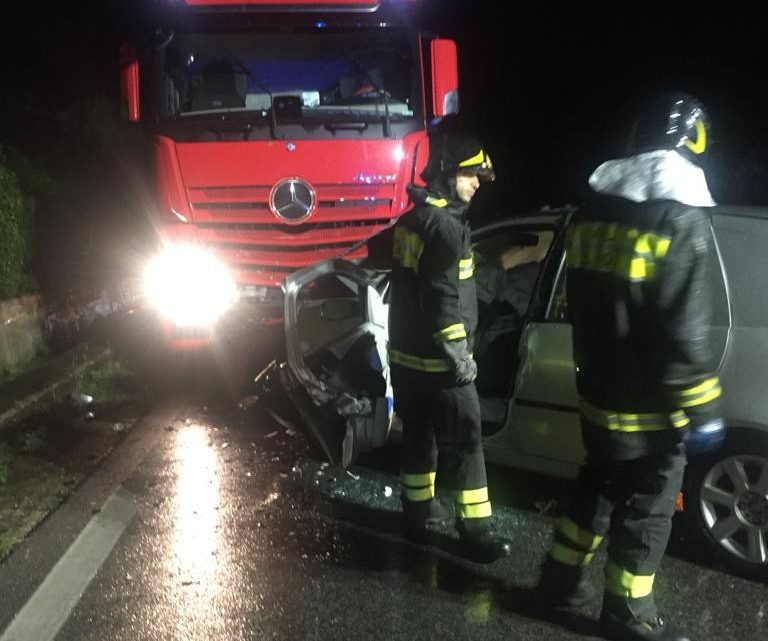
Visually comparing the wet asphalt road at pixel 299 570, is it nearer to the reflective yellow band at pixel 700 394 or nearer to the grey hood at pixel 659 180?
the reflective yellow band at pixel 700 394

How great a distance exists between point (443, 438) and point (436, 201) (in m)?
1.08

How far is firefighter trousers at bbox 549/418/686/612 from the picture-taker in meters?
3.07

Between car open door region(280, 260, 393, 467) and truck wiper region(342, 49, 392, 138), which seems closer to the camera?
car open door region(280, 260, 393, 467)

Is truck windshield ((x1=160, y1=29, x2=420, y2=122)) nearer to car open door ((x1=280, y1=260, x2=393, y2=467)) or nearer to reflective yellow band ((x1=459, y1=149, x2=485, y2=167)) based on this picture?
car open door ((x1=280, y1=260, x2=393, y2=467))

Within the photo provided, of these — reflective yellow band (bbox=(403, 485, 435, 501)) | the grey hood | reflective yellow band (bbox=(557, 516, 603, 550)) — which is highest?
the grey hood

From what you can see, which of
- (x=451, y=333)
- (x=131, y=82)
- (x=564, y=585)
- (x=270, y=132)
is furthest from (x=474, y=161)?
(x=131, y=82)

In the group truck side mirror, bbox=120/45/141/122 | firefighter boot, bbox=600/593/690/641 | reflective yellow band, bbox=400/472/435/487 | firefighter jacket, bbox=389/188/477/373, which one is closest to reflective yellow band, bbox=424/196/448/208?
firefighter jacket, bbox=389/188/477/373

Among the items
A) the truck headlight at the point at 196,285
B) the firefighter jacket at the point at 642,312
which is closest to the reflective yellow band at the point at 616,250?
the firefighter jacket at the point at 642,312

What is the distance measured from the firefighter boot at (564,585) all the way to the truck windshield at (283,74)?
396 cm

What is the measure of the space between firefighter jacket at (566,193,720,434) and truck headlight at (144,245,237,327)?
359cm

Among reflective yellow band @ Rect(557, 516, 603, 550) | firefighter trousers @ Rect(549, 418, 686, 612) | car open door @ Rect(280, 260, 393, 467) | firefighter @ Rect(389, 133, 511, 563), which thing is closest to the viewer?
firefighter trousers @ Rect(549, 418, 686, 612)

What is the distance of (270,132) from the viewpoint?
244 inches

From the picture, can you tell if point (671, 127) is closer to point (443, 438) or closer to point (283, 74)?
point (443, 438)

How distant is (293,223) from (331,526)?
269 centimetres
